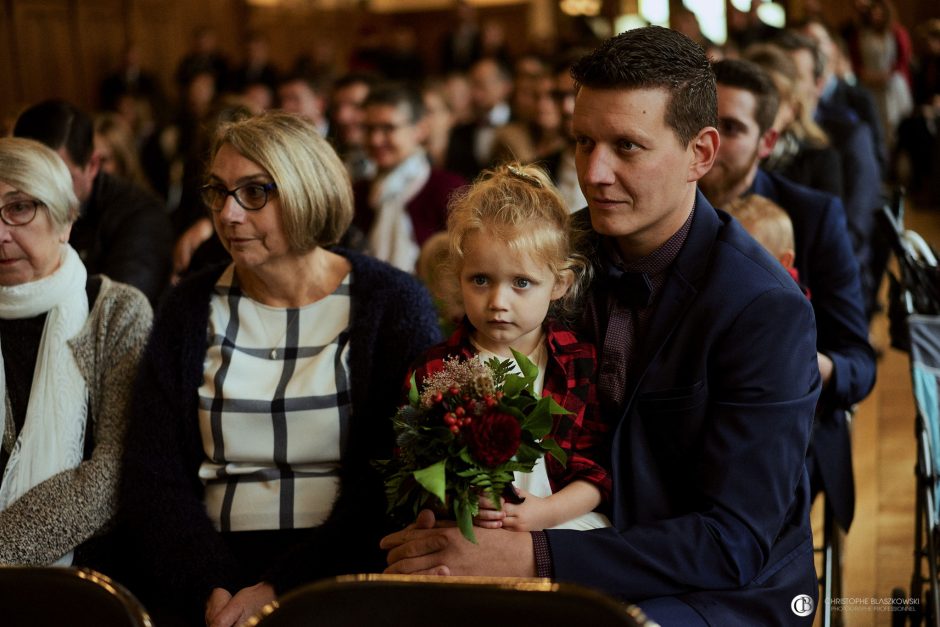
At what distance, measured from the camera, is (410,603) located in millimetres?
1384

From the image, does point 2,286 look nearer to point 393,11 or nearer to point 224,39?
point 224,39

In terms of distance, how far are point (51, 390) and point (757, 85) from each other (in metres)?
2.25

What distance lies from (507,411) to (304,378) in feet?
2.67

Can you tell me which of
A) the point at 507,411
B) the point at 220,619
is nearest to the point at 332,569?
the point at 220,619

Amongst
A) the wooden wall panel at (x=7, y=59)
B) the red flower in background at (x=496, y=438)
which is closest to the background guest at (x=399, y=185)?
the red flower in background at (x=496, y=438)

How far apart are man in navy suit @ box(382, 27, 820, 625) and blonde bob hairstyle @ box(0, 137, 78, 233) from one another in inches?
49.2

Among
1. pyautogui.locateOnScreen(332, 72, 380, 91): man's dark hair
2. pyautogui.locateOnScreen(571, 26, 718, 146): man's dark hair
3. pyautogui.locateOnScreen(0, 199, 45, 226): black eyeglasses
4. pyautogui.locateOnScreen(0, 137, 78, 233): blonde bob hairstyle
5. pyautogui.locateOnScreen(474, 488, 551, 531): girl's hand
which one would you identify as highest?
pyautogui.locateOnScreen(332, 72, 380, 91): man's dark hair


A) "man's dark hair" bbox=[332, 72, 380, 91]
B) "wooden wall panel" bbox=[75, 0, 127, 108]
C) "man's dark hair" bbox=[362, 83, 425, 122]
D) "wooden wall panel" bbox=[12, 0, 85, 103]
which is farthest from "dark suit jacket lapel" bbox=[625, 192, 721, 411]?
"wooden wall panel" bbox=[75, 0, 127, 108]

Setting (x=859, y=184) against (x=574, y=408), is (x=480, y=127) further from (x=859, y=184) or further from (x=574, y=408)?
(x=574, y=408)

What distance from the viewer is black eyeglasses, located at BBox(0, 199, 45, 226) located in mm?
2492

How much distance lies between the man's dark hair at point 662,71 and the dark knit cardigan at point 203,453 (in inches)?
29.5

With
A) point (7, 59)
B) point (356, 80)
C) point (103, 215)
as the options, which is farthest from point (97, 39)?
point (103, 215)

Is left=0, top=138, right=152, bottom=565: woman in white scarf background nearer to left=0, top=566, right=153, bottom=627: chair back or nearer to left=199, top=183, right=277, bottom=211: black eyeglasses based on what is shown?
left=199, top=183, right=277, bottom=211: black eyeglasses

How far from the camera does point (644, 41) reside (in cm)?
195
